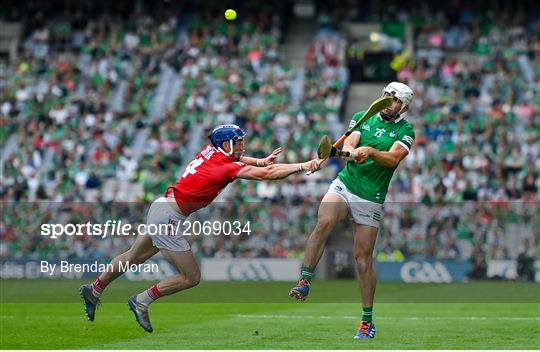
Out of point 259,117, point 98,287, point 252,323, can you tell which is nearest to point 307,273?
point 98,287

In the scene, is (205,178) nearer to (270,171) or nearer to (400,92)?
(270,171)

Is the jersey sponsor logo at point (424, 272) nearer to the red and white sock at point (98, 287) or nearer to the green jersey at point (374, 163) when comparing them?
the green jersey at point (374, 163)

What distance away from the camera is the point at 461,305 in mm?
20500

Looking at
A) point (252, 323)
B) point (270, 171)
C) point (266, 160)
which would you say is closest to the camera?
point (270, 171)

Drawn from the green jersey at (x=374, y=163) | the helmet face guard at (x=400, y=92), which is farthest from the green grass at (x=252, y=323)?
the helmet face guard at (x=400, y=92)

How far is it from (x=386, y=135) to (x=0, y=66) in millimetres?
26335

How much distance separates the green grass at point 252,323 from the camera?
13.3m

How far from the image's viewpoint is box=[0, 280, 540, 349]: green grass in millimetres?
13344

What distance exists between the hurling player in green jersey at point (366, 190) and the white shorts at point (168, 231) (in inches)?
57.7

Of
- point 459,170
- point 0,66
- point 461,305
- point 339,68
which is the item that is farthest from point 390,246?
point 0,66

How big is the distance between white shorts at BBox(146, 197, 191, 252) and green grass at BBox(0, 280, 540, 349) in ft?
3.50

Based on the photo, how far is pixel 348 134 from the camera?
1416 cm

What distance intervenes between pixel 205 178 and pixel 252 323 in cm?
313

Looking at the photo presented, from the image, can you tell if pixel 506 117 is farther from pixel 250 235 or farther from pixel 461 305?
pixel 461 305
